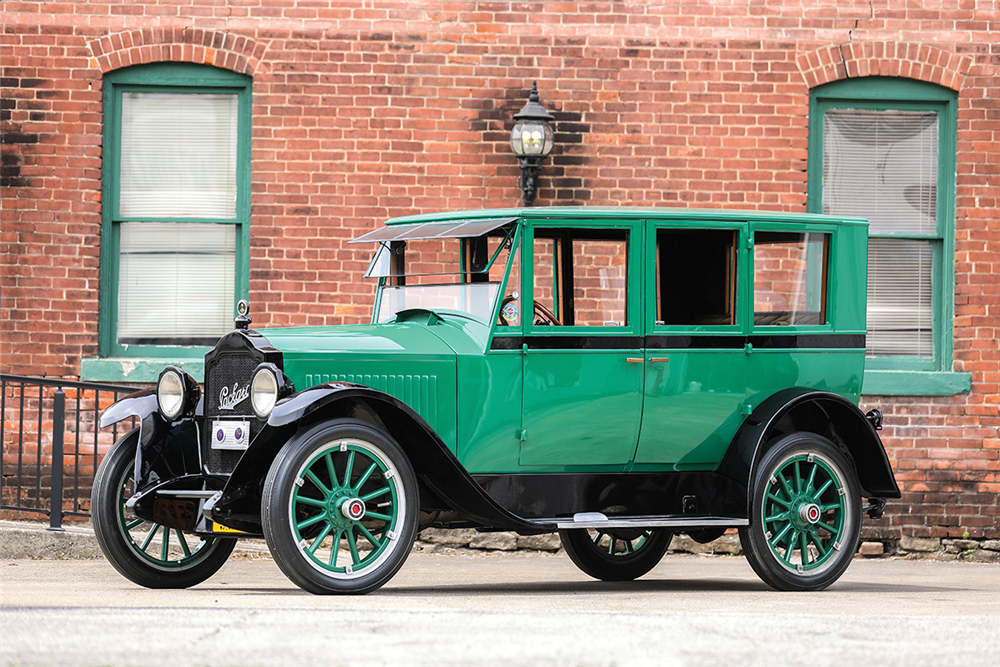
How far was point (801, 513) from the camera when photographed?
7.50m

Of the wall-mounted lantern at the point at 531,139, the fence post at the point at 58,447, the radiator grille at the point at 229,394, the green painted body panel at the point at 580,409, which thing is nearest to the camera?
the radiator grille at the point at 229,394

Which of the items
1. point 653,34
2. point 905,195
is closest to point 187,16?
point 653,34

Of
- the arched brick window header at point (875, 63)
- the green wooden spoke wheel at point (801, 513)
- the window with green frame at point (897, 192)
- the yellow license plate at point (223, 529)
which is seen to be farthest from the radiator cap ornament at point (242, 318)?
the arched brick window header at point (875, 63)

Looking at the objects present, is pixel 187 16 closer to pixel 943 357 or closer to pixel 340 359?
pixel 340 359

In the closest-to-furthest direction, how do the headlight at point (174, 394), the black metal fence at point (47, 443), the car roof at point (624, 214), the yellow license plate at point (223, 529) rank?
the yellow license plate at point (223, 529) < the headlight at point (174, 394) < the car roof at point (624, 214) < the black metal fence at point (47, 443)

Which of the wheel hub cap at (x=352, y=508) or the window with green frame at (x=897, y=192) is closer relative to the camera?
the wheel hub cap at (x=352, y=508)

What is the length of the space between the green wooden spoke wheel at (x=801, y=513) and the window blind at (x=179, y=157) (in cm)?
530

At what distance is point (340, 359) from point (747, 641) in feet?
8.98

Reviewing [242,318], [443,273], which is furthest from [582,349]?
[242,318]

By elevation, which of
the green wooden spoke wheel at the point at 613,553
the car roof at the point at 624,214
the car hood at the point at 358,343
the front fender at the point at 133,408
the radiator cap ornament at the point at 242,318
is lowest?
the green wooden spoke wheel at the point at 613,553

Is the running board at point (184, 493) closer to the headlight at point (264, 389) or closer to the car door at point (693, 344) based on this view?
the headlight at point (264, 389)

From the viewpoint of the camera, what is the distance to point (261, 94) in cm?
1083

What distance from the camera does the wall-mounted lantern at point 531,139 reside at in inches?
421

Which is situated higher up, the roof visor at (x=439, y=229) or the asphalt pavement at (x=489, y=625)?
the roof visor at (x=439, y=229)
